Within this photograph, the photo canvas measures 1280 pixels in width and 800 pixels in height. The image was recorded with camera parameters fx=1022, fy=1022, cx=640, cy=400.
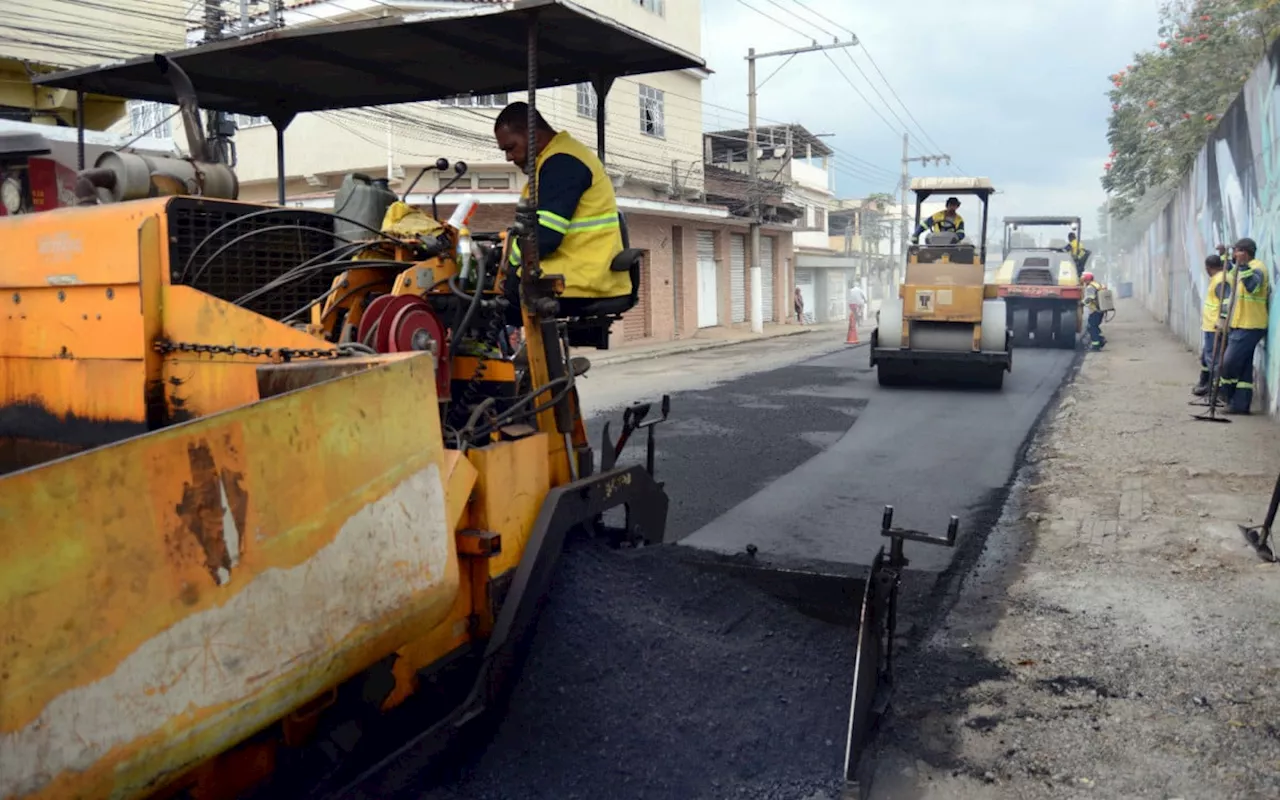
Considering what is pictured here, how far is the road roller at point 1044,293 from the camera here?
18500 mm

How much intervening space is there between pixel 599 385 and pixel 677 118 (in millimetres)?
14535

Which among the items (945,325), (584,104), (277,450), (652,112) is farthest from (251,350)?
(652,112)

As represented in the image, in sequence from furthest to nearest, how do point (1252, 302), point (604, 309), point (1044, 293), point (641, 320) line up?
point (641, 320) < point (1044, 293) < point (1252, 302) < point (604, 309)

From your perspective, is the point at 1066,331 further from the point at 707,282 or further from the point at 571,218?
the point at 571,218

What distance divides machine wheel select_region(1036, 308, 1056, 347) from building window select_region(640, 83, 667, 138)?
1114cm

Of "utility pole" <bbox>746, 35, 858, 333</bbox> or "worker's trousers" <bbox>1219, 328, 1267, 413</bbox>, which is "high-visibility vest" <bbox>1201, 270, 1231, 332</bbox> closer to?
"worker's trousers" <bbox>1219, 328, 1267, 413</bbox>

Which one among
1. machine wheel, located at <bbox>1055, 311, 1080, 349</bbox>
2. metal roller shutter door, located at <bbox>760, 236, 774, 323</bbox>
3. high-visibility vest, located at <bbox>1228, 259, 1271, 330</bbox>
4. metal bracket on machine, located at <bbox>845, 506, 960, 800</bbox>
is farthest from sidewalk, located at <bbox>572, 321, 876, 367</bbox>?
metal bracket on machine, located at <bbox>845, 506, 960, 800</bbox>

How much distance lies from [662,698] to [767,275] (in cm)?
3236

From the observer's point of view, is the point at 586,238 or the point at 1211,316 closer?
the point at 586,238

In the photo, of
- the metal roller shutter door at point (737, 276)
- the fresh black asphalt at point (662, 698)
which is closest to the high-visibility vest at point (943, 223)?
the fresh black asphalt at point (662, 698)

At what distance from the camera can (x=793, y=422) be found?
10062 millimetres

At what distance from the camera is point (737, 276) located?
3198cm

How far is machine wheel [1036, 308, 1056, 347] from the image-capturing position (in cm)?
1962

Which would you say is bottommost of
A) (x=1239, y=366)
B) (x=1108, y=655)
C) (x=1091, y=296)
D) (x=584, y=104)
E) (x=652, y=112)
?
(x=1108, y=655)
